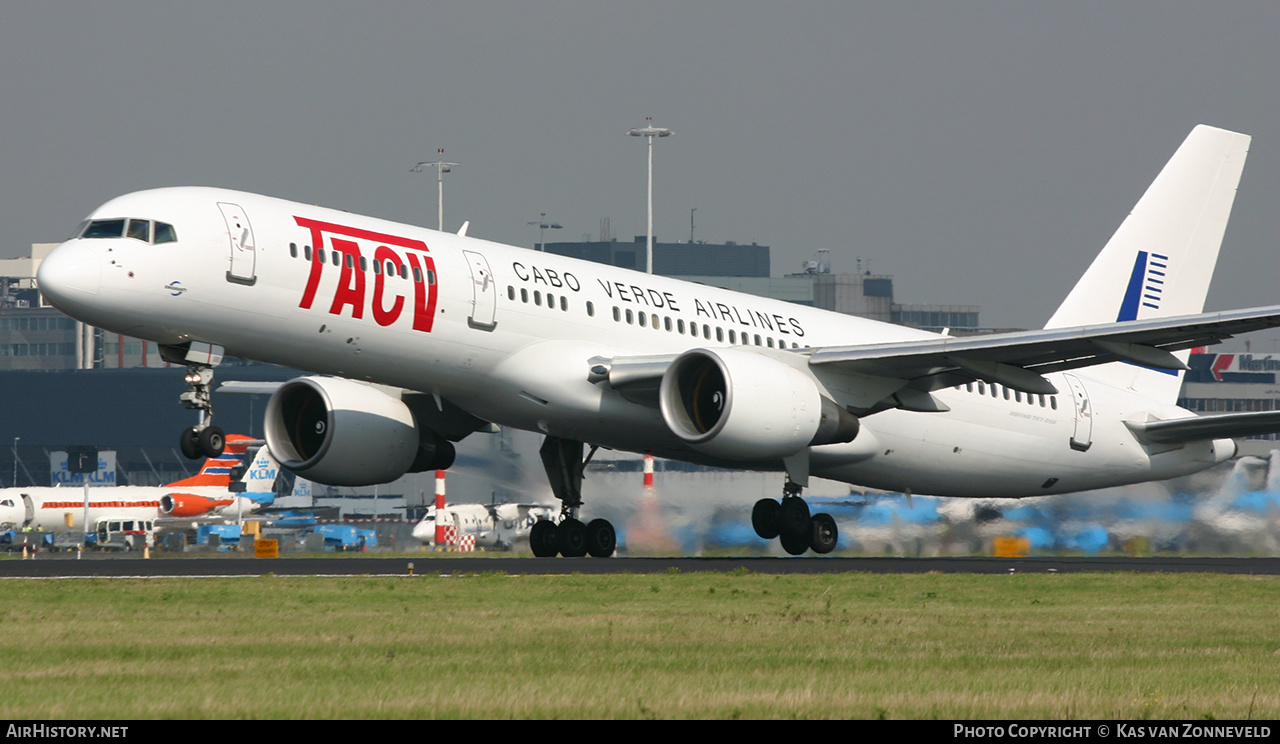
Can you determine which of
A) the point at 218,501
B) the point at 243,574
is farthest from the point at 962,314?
the point at 243,574

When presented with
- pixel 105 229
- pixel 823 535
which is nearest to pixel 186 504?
pixel 823 535

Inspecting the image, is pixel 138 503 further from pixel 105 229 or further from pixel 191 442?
pixel 105 229

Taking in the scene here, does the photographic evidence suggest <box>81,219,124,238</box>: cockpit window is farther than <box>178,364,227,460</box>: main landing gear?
No

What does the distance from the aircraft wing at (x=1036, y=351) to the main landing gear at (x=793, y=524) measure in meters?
3.04

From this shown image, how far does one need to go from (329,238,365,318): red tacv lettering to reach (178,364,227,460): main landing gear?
2280 mm

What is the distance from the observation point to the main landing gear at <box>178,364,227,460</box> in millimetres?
23266

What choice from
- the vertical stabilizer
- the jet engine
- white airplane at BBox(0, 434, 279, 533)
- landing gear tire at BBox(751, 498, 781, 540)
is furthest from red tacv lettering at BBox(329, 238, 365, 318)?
white airplane at BBox(0, 434, 279, 533)

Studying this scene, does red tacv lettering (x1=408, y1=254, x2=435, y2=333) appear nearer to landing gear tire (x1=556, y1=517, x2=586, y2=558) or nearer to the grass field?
the grass field

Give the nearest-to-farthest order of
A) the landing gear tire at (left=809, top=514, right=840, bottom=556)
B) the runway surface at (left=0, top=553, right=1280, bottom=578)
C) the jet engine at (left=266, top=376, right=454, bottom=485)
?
1. the runway surface at (left=0, top=553, right=1280, bottom=578)
2. the jet engine at (left=266, top=376, right=454, bottom=485)
3. the landing gear tire at (left=809, top=514, right=840, bottom=556)

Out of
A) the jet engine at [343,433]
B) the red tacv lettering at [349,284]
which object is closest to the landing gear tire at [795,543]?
the jet engine at [343,433]

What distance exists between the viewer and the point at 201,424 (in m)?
23.7

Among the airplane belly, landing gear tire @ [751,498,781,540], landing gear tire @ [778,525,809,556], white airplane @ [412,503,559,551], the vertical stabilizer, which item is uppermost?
the vertical stabilizer

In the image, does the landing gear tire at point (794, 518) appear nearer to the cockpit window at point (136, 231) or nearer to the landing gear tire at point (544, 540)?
the landing gear tire at point (544, 540)

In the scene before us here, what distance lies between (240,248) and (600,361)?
6.85 metres
